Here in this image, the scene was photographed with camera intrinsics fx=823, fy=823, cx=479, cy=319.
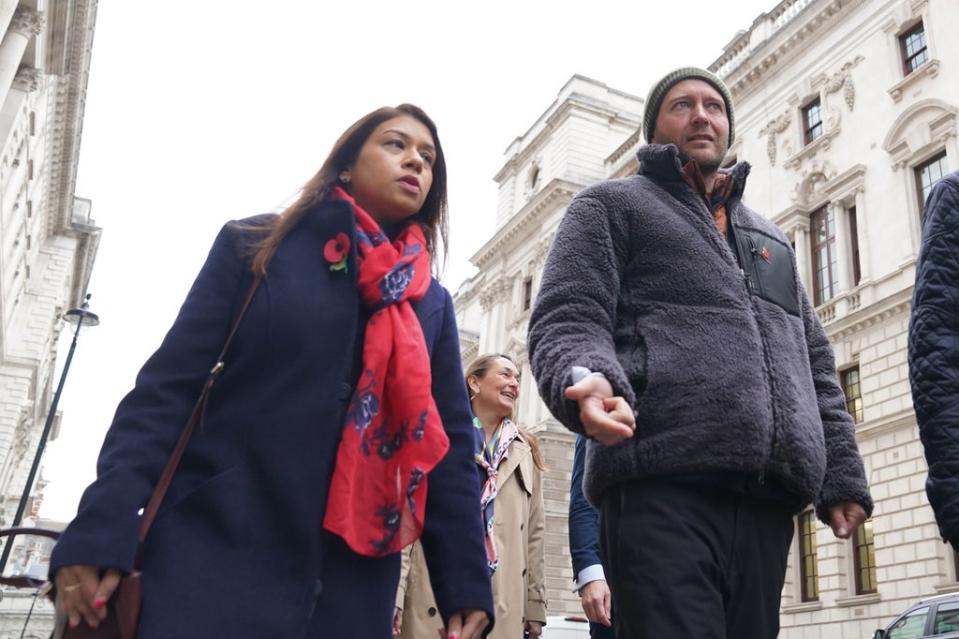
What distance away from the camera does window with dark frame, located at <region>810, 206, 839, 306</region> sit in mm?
20250

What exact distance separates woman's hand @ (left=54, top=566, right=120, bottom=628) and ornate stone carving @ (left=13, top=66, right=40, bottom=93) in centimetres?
2668

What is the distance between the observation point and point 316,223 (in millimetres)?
2582

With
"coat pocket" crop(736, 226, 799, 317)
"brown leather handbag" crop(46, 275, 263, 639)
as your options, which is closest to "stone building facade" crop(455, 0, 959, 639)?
"coat pocket" crop(736, 226, 799, 317)

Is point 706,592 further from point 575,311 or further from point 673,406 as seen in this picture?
point 575,311

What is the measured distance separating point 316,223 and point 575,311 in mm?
854

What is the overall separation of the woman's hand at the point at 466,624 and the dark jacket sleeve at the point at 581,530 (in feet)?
6.90

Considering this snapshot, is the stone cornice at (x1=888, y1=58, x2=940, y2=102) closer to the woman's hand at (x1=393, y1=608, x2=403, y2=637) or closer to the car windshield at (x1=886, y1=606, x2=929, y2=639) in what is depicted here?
the car windshield at (x1=886, y1=606, x2=929, y2=639)

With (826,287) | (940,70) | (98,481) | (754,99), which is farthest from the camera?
(754,99)

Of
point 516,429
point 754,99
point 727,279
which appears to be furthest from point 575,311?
point 754,99

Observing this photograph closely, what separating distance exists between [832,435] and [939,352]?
1.83ft

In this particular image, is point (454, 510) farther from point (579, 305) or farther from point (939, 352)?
point (939, 352)

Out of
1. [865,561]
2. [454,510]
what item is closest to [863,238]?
[865,561]

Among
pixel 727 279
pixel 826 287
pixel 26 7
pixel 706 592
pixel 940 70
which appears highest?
pixel 26 7

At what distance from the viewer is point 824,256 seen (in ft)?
67.9
